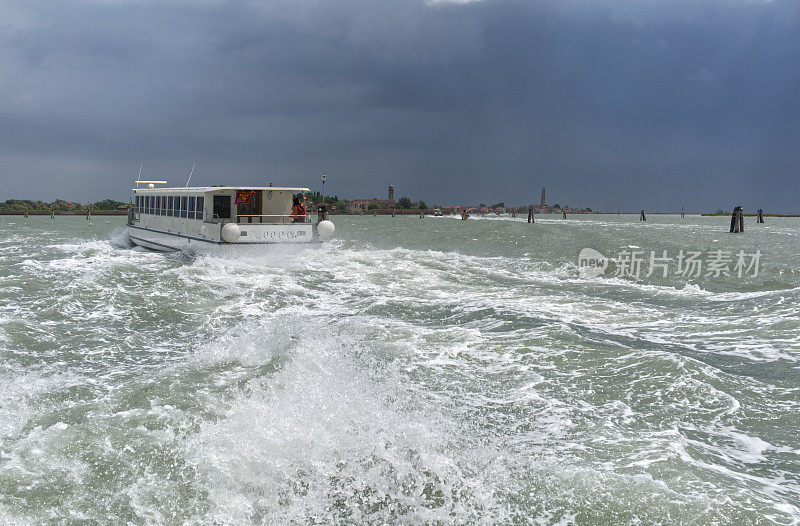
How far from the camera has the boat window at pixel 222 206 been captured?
22.3m

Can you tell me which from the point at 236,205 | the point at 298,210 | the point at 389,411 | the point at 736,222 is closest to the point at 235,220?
the point at 236,205

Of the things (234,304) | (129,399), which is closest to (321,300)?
(234,304)

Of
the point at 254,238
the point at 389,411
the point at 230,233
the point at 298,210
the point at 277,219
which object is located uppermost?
the point at 298,210

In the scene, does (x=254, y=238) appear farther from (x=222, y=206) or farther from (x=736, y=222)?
(x=736, y=222)

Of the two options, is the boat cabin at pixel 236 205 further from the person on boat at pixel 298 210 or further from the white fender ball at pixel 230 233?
the white fender ball at pixel 230 233

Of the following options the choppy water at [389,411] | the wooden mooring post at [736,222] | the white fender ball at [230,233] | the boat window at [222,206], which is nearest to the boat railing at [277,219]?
the boat window at [222,206]

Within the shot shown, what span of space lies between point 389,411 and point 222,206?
17924 mm

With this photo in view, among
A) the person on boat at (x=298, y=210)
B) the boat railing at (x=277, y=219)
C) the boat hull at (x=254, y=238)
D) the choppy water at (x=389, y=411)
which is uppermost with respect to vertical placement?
the person on boat at (x=298, y=210)

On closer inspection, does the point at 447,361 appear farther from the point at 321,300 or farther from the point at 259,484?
the point at 321,300

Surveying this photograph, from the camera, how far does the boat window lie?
2230 centimetres

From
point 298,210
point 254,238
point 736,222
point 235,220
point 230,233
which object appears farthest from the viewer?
point 736,222

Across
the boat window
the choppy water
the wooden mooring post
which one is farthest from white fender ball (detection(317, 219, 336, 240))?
the wooden mooring post

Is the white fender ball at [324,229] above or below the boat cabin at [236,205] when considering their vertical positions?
below

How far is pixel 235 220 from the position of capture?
22.2m
